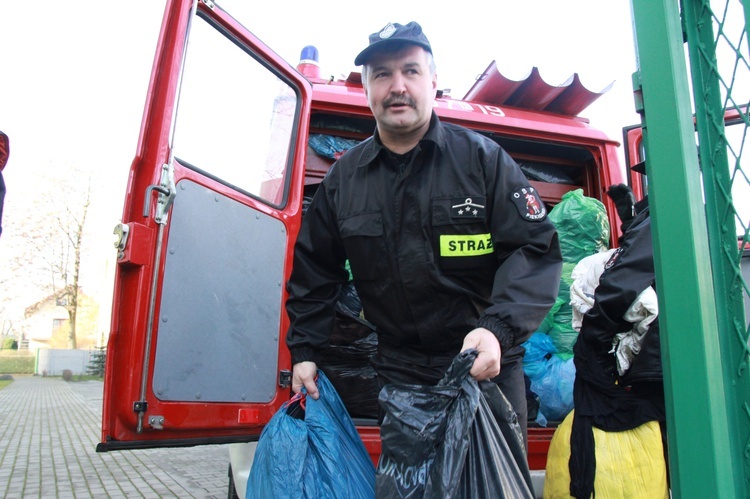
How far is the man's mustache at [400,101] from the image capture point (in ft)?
5.95

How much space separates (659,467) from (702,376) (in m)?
1.40

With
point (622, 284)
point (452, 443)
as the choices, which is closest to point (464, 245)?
point (452, 443)

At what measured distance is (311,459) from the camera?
66.9 inches

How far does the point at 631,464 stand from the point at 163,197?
210cm

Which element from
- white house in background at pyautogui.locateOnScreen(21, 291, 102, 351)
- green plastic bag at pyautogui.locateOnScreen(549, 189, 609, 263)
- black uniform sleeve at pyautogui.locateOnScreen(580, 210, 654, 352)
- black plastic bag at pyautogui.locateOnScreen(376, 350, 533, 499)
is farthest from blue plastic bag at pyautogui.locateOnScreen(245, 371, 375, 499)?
white house in background at pyautogui.locateOnScreen(21, 291, 102, 351)

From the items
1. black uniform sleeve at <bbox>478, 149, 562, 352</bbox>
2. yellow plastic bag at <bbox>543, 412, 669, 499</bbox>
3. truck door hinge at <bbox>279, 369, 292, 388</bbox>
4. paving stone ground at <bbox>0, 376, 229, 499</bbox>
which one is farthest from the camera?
paving stone ground at <bbox>0, 376, 229, 499</bbox>

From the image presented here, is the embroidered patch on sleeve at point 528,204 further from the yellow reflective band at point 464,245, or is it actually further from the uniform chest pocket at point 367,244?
the uniform chest pocket at point 367,244

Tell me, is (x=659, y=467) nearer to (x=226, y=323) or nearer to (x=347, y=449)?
(x=347, y=449)

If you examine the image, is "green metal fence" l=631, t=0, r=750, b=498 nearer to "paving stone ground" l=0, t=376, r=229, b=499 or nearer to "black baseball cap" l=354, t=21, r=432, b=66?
"black baseball cap" l=354, t=21, r=432, b=66

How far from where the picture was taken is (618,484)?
89.7 inches

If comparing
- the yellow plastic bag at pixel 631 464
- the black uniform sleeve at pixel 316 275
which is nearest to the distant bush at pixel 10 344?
the black uniform sleeve at pixel 316 275

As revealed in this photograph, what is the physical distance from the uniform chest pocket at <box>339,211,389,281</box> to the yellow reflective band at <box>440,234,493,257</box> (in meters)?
0.21

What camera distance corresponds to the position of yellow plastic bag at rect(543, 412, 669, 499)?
225 cm

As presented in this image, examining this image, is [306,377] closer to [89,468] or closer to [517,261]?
[517,261]
